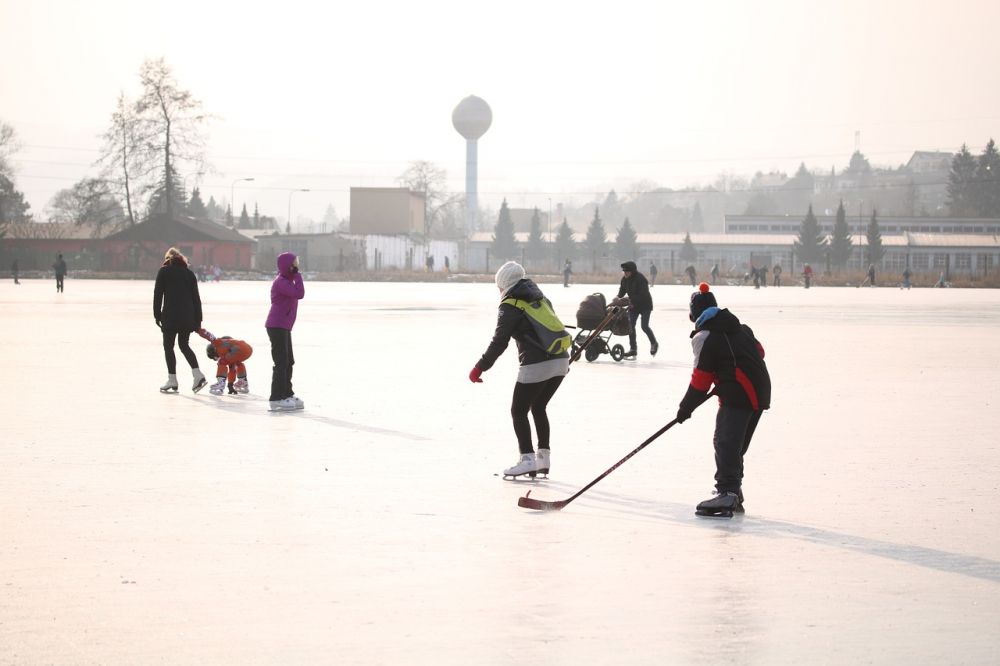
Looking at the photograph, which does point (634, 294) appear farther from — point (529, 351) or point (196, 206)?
point (196, 206)

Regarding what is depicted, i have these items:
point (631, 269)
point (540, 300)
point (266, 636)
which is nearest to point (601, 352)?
point (631, 269)

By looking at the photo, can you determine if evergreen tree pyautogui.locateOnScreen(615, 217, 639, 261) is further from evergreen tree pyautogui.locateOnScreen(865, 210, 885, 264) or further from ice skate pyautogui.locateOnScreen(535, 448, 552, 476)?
ice skate pyautogui.locateOnScreen(535, 448, 552, 476)

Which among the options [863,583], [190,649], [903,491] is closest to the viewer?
A: [190,649]

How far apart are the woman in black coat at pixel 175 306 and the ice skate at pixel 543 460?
6.48 meters

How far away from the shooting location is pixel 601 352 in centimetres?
1922

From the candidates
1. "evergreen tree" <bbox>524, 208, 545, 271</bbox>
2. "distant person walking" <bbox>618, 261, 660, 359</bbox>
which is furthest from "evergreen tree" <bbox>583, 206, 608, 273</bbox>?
"distant person walking" <bbox>618, 261, 660, 359</bbox>

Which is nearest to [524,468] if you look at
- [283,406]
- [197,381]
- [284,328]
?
[283,406]

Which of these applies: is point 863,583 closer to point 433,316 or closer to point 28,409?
point 28,409

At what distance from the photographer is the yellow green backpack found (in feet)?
28.8

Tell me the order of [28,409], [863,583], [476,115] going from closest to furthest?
1. [863,583]
2. [28,409]
3. [476,115]

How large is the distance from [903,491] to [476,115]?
165776 millimetres

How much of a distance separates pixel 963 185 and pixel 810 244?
149 feet

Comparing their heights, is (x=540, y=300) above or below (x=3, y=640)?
above

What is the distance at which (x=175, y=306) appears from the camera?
1445 centimetres
